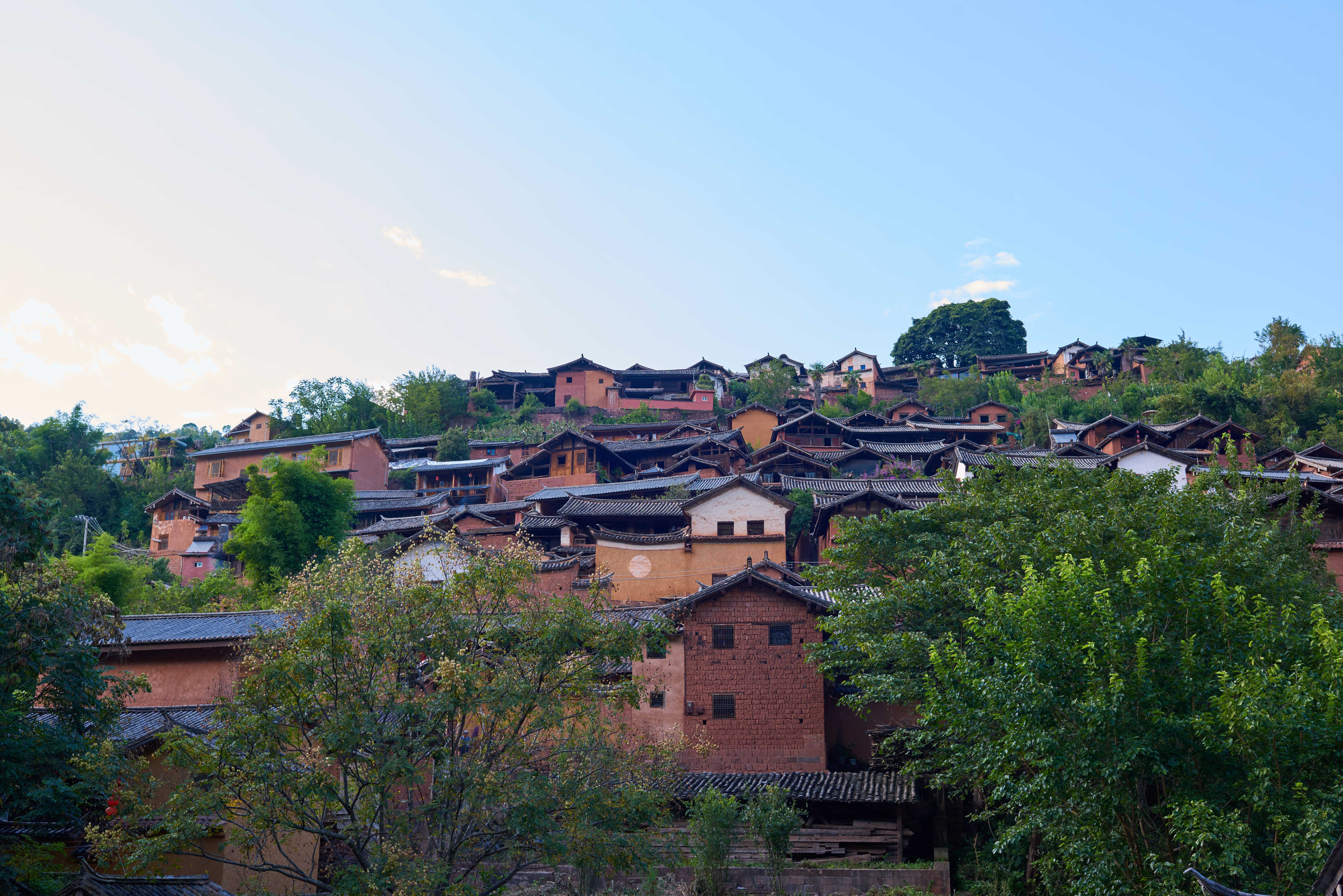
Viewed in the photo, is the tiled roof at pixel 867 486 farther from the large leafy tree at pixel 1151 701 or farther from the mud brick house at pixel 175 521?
the mud brick house at pixel 175 521

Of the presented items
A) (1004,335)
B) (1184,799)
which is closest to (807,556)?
(1184,799)

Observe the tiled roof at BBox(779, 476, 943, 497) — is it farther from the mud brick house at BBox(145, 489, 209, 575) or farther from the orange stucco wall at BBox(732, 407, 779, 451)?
the mud brick house at BBox(145, 489, 209, 575)

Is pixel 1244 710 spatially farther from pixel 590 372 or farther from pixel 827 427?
pixel 590 372

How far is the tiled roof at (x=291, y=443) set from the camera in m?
53.9

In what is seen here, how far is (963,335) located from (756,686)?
201 feet

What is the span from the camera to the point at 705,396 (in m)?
64.1

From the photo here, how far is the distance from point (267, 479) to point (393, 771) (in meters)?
26.4

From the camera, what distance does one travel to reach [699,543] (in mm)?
35125

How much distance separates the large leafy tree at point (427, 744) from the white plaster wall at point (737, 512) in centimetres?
2221

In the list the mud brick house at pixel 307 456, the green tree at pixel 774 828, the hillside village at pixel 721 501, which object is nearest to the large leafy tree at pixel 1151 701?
the green tree at pixel 774 828

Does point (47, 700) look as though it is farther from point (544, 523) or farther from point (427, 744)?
point (544, 523)

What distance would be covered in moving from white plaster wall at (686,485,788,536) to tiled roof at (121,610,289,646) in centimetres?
1592

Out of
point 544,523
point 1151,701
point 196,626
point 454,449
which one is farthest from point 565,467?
point 1151,701

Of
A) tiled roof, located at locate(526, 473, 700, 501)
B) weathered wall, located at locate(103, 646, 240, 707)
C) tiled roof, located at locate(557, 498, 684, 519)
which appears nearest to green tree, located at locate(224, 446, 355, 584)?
tiled roof, located at locate(557, 498, 684, 519)
